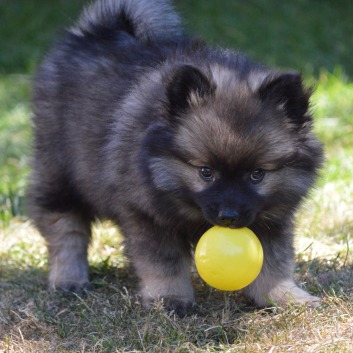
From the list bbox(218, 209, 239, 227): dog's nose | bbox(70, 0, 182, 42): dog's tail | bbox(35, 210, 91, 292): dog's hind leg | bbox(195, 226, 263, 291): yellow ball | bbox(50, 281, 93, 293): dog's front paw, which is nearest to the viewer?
bbox(218, 209, 239, 227): dog's nose

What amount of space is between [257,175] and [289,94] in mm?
407

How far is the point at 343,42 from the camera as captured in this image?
10242mm

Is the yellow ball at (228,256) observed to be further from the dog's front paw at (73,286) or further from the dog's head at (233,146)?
the dog's front paw at (73,286)

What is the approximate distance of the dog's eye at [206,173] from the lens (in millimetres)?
3362

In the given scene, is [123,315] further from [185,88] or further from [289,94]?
[289,94]

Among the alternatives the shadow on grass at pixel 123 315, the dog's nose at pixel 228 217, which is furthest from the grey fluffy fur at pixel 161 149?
the shadow on grass at pixel 123 315

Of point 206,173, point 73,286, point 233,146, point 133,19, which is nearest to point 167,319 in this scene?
point 206,173

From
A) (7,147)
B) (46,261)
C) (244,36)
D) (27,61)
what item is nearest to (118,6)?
(46,261)

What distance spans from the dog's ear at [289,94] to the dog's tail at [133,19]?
3.79ft

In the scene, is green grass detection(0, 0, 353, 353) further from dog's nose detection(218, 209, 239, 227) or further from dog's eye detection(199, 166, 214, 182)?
dog's eye detection(199, 166, 214, 182)

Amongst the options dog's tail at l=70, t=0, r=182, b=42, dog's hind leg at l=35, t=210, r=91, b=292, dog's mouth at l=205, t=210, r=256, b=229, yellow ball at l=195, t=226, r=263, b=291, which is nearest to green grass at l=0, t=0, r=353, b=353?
dog's hind leg at l=35, t=210, r=91, b=292

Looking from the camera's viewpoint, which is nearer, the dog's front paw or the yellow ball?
the yellow ball

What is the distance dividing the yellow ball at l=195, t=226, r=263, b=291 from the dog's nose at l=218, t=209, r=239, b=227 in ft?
0.37

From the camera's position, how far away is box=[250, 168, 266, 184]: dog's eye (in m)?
3.38
